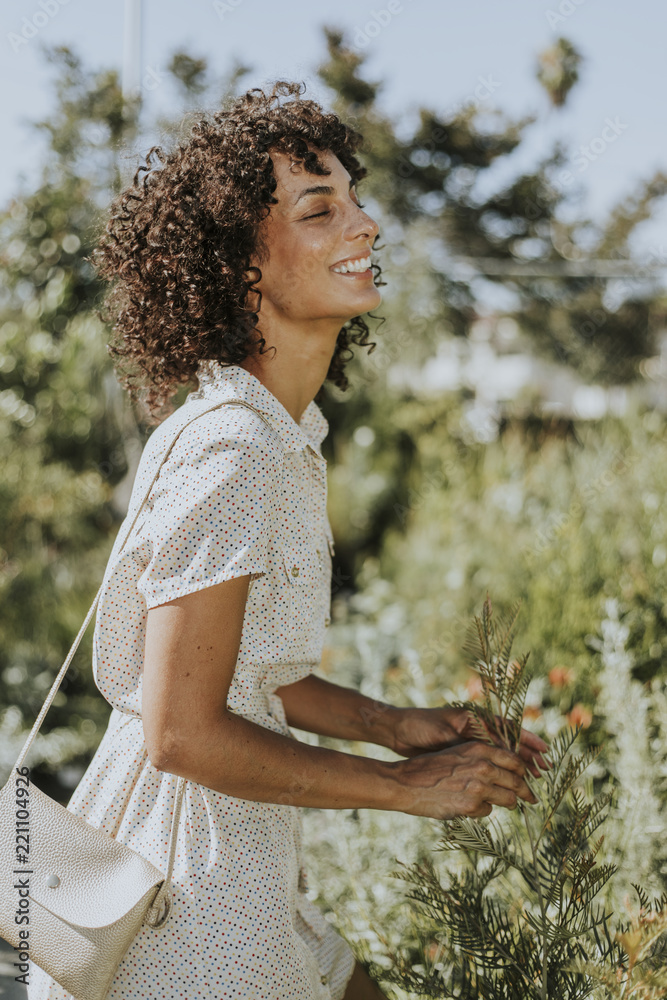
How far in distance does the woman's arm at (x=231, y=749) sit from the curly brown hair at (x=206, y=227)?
20.9 inches

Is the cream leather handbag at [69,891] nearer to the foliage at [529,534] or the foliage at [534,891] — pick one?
the foliage at [534,891]

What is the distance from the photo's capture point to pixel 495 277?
18.7 meters

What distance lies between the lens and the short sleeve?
3.78 ft

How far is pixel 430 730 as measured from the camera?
1.61 meters

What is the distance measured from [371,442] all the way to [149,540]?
22.4ft

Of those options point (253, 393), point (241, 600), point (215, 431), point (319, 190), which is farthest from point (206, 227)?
point (241, 600)

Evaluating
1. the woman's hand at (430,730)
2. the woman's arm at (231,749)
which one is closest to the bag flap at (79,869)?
the woman's arm at (231,749)

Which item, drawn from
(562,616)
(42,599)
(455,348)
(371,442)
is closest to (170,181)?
(562,616)

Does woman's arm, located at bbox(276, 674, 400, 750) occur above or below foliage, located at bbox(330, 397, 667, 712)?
above

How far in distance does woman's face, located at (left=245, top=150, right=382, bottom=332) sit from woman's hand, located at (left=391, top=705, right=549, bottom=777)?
754 mm

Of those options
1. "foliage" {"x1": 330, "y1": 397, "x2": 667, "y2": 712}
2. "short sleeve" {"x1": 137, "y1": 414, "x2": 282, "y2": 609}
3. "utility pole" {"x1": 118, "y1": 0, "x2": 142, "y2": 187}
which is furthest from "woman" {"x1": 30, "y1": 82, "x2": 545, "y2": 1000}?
"utility pole" {"x1": 118, "y1": 0, "x2": 142, "y2": 187}

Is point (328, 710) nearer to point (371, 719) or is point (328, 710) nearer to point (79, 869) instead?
point (371, 719)

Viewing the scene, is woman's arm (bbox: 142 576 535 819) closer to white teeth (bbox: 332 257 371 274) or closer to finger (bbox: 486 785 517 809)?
finger (bbox: 486 785 517 809)

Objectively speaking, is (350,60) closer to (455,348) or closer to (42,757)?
(455,348)
